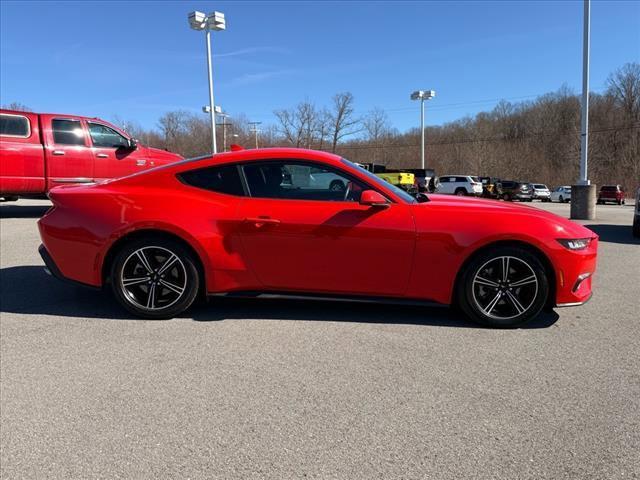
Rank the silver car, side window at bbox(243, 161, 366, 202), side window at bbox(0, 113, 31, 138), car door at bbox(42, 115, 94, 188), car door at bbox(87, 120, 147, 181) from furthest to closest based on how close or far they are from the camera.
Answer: the silver car → car door at bbox(87, 120, 147, 181) → car door at bbox(42, 115, 94, 188) → side window at bbox(0, 113, 31, 138) → side window at bbox(243, 161, 366, 202)

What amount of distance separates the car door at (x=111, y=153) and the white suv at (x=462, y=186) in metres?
29.4

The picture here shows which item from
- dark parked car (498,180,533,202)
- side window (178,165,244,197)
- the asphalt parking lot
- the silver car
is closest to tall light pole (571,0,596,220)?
the asphalt parking lot

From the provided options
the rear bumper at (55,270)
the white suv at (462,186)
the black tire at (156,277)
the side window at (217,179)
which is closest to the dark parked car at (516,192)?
the white suv at (462,186)

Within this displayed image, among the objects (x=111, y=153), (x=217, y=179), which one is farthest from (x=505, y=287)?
(x=111, y=153)

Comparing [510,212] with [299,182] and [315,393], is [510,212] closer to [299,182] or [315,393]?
[299,182]

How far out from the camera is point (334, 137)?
65375 millimetres

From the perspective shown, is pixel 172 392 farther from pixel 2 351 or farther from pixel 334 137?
pixel 334 137

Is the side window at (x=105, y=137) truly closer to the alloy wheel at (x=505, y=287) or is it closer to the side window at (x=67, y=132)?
the side window at (x=67, y=132)

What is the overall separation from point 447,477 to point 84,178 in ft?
34.5

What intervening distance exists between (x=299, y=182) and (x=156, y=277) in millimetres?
1506

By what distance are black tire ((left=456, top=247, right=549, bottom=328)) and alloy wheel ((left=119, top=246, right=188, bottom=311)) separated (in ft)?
7.96

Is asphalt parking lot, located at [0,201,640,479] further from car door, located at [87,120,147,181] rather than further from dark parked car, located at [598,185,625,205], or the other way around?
dark parked car, located at [598,185,625,205]

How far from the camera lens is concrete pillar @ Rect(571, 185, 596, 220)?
13.8 m

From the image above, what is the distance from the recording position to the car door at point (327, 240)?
385 centimetres
